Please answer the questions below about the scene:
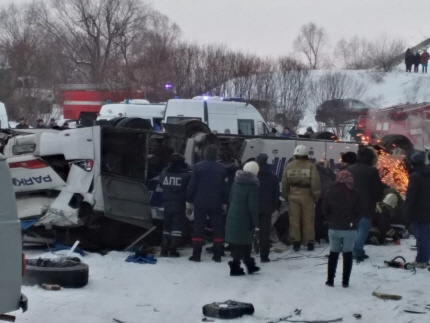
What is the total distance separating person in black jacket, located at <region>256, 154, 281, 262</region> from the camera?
43.7ft

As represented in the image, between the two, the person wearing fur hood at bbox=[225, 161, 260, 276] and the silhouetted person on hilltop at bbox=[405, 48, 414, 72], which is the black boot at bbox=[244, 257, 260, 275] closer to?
the person wearing fur hood at bbox=[225, 161, 260, 276]

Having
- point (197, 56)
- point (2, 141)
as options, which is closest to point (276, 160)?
point (2, 141)

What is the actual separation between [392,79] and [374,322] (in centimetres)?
5793

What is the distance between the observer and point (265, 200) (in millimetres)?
13375

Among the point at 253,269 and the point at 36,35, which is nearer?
the point at 253,269

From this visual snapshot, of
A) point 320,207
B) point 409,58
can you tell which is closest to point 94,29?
point 409,58

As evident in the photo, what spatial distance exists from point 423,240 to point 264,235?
2413 mm

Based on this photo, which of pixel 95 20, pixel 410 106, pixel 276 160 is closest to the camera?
pixel 276 160

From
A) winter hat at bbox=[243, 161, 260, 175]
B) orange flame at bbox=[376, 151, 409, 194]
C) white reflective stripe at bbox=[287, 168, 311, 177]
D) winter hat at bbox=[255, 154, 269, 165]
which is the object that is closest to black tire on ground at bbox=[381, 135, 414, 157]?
orange flame at bbox=[376, 151, 409, 194]

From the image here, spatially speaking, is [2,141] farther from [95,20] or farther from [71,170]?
[95,20]

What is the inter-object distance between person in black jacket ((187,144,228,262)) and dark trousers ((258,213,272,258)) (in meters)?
0.62

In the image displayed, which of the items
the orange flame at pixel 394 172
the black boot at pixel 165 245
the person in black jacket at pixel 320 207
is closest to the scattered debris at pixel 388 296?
the black boot at pixel 165 245

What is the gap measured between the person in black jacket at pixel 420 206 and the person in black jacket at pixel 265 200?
7.03 feet

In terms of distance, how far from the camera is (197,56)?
44.0 meters
